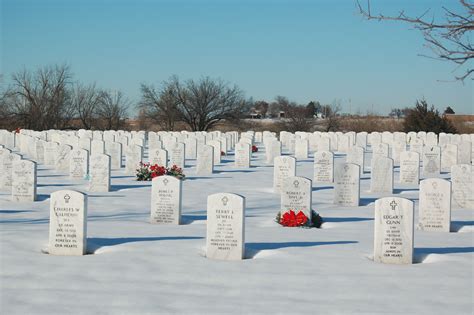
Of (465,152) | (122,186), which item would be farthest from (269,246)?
(465,152)

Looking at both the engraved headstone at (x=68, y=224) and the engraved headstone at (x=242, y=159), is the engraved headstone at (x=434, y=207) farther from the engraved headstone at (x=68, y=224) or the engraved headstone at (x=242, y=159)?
the engraved headstone at (x=242, y=159)

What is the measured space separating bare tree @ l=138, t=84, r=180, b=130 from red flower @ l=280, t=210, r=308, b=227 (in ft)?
145

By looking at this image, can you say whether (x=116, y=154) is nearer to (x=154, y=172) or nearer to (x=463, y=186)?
(x=154, y=172)

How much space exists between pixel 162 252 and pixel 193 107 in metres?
47.7

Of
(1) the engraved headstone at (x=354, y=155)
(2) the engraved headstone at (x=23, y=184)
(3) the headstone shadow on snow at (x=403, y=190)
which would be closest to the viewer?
(2) the engraved headstone at (x=23, y=184)

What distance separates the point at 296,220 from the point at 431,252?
277cm

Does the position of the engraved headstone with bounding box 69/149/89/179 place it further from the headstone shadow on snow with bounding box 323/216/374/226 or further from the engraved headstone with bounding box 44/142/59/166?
the headstone shadow on snow with bounding box 323/216/374/226

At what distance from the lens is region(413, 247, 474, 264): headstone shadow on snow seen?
9031 mm

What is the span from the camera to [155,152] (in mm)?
20672

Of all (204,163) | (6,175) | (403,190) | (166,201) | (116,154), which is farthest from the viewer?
(116,154)

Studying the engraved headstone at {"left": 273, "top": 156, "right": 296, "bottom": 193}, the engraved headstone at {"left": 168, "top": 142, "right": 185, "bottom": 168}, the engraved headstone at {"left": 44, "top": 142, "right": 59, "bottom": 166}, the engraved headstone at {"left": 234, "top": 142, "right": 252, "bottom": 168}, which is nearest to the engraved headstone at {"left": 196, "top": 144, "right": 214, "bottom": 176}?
the engraved headstone at {"left": 168, "top": 142, "right": 185, "bottom": 168}

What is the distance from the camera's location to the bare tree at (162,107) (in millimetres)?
55938

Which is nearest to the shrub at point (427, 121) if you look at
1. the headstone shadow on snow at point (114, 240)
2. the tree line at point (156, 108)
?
the tree line at point (156, 108)

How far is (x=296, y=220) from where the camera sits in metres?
11.6
